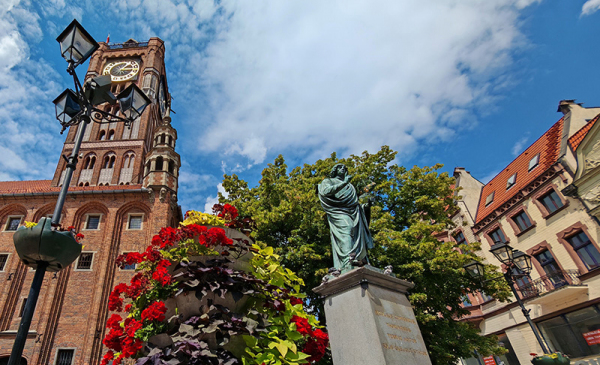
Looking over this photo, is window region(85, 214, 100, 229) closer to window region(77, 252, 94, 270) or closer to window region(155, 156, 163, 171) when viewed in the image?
window region(77, 252, 94, 270)

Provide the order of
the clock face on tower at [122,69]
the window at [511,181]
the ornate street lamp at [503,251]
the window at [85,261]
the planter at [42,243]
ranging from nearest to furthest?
1. the planter at [42,243]
2. the ornate street lamp at [503,251]
3. the window at [85,261]
4. the window at [511,181]
5. the clock face on tower at [122,69]

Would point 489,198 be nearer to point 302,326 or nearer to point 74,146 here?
point 302,326

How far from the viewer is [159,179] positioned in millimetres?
25359

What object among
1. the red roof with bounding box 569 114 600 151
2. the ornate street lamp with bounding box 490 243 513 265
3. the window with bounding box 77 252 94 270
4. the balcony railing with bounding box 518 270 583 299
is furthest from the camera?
the window with bounding box 77 252 94 270

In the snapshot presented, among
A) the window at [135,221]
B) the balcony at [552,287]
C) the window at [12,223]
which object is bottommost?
the balcony at [552,287]

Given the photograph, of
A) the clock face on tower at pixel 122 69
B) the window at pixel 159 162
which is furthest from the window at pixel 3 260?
the clock face on tower at pixel 122 69

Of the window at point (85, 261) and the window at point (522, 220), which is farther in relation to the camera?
the window at point (85, 261)

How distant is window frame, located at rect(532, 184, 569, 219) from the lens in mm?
18830

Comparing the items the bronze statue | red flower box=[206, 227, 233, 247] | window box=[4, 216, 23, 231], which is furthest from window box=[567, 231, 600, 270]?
window box=[4, 216, 23, 231]

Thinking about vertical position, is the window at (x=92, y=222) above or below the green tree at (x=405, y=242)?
above

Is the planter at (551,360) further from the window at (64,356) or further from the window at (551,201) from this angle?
the window at (64,356)

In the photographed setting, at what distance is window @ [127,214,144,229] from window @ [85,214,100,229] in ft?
6.65

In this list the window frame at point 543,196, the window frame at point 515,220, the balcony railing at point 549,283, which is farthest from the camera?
the window frame at point 515,220

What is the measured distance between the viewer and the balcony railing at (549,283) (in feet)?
58.2
